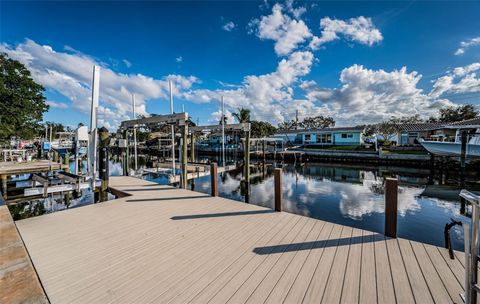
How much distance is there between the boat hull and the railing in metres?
20.3

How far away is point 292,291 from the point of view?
90.7 inches

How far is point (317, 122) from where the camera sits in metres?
56.8

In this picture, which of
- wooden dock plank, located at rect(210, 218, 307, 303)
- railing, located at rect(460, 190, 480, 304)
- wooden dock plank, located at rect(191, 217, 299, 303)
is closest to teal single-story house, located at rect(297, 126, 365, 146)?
wooden dock plank, located at rect(191, 217, 299, 303)

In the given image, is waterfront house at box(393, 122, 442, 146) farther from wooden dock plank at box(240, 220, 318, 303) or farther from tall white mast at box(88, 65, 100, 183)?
tall white mast at box(88, 65, 100, 183)

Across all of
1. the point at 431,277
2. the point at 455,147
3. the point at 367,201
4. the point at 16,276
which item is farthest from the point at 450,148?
the point at 16,276

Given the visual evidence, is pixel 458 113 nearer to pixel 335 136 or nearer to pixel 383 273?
pixel 335 136

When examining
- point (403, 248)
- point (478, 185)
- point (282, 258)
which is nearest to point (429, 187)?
point (478, 185)

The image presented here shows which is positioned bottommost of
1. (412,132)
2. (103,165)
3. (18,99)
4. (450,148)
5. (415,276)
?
(415,276)

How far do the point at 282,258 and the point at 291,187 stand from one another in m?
9.80

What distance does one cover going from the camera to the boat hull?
15.4 m

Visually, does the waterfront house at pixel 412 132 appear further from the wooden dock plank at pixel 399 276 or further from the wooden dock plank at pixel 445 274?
the wooden dock plank at pixel 399 276

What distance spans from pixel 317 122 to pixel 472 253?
194 feet

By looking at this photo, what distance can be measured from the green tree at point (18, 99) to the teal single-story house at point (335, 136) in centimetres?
3409

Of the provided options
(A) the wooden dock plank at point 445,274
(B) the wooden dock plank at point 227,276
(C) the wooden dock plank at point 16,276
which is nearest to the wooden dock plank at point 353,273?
(A) the wooden dock plank at point 445,274
